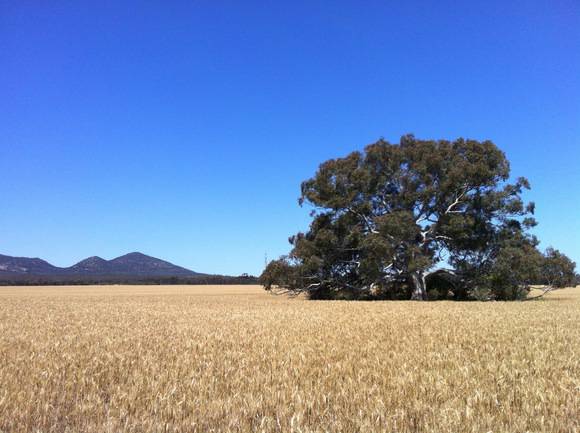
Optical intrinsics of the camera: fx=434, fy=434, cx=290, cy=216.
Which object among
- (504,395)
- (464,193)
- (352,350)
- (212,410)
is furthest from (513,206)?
(212,410)

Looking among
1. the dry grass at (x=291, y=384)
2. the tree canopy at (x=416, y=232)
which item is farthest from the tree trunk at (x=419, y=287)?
the dry grass at (x=291, y=384)

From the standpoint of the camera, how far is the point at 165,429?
3.92m

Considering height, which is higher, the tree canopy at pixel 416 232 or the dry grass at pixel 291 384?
the tree canopy at pixel 416 232

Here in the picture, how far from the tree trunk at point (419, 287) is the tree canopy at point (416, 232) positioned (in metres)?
0.08

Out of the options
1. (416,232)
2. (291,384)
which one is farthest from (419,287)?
(291,384)

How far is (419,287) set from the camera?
35.4m

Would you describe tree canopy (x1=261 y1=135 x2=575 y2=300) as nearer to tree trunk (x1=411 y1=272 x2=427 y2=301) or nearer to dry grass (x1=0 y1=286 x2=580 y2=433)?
tree trunk (x1=411 y1=272 x2=427 y2=301)

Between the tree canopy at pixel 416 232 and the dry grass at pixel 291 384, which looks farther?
the tree canopy at pixel 416 232

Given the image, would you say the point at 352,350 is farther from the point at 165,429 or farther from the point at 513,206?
the point at 513,206

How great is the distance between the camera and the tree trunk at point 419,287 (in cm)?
3522

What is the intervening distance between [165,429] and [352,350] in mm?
5017

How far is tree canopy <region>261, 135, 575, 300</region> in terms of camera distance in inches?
1273

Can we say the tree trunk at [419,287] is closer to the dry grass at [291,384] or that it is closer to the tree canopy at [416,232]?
the tree canopy at [416,232]

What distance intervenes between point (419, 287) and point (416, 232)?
533 cm
